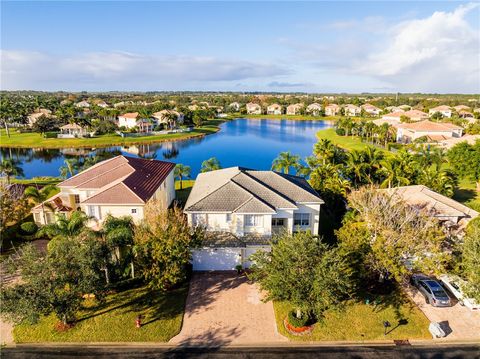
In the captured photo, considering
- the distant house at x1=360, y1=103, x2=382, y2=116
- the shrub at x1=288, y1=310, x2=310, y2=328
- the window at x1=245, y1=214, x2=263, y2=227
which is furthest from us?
the distant house at x1=360, y1=103, x2=382, y2=116

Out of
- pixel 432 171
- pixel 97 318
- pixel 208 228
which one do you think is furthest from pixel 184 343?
pixel 432 171

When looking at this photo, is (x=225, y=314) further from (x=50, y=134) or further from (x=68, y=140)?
(x=50, y=134)

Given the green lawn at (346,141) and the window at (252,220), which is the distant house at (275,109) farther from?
the window at (252,220)

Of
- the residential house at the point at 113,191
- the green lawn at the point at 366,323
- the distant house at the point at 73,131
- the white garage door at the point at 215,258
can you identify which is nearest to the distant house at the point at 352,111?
the distant house at the point at 73,131

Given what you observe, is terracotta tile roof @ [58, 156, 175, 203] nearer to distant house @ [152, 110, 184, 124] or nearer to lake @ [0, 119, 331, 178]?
lake @ [0, 119, 331, 178]

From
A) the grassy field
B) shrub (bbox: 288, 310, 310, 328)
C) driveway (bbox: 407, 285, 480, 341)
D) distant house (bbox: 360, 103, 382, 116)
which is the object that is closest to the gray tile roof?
shrub (bbox: 288, 310, 310, 328)
